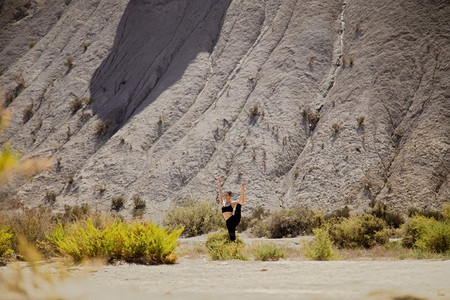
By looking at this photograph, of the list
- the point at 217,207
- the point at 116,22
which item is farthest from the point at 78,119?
the point at 217,207

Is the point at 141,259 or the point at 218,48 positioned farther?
the point at 218,48

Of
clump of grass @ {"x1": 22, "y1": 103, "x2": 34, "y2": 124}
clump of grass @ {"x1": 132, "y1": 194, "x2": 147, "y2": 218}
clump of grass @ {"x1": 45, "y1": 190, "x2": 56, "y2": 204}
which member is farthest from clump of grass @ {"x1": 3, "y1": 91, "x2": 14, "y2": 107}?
clump of grass @ {"x1": 132, "y1": 194, "x2": 147, "y2": 218}

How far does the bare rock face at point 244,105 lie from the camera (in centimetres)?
2303

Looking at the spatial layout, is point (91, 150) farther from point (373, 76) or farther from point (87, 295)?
point (87, 295)

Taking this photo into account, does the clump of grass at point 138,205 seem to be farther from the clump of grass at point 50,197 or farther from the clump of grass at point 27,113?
the clump of grass at point 27,113

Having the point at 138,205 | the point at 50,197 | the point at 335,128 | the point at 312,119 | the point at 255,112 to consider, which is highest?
the point at 255,112

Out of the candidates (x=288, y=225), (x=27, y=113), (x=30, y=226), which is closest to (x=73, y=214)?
(x=30, y=226)

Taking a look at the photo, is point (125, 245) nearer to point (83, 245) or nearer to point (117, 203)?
point (83, 245)

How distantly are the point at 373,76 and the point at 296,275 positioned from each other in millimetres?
21516

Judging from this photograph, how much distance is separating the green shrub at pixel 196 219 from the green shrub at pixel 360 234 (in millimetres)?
7379

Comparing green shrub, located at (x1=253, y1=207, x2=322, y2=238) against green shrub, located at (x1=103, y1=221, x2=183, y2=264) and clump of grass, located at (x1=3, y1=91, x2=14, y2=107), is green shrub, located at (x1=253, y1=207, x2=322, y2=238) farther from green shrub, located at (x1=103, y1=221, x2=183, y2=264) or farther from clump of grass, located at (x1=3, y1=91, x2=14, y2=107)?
clump of grass, located at (x1=3, y1=91, x2=14, y2=107)

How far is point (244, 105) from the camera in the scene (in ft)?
94.1

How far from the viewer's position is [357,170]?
73.8 ft

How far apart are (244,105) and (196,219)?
1022cm
